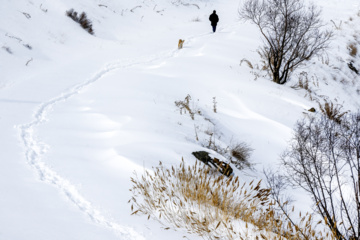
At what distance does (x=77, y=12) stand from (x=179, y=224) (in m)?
13.0

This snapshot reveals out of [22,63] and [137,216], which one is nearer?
[137,216]

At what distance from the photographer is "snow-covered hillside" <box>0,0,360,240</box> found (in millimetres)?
2641

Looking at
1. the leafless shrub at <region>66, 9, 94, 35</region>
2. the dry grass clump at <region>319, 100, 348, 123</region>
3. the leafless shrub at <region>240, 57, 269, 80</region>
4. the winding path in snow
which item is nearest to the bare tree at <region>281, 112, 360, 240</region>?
the winding path in snow

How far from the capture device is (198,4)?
2238cm

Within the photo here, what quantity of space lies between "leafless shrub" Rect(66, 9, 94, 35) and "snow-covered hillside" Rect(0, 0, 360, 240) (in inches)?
13.3

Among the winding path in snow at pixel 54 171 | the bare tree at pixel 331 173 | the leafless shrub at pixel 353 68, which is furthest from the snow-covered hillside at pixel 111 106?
the bare tree at pixel 331 173

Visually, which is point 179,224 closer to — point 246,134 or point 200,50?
point 246,134

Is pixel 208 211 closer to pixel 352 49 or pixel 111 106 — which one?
pixel 111 106

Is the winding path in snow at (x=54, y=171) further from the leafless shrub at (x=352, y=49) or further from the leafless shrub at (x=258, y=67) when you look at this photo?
the leafless shrub at (x=352, y=49)

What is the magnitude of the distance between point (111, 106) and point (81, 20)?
876 centimetres

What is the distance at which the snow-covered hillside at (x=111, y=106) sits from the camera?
2.64 meters

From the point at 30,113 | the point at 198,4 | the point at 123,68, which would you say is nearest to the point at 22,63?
the point at 123,68

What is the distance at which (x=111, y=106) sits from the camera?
221 inches

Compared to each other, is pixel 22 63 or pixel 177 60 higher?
pixel 177 60
